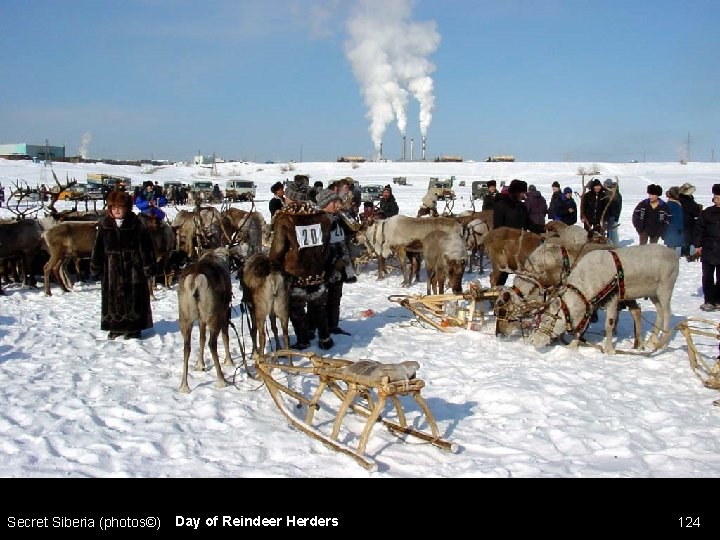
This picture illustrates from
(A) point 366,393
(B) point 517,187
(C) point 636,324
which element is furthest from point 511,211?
(A) point 366,393

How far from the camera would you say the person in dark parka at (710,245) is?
8930mm

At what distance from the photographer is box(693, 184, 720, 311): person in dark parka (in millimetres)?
8930

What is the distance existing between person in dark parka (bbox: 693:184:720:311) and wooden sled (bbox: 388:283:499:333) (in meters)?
3.34

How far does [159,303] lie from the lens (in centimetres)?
985

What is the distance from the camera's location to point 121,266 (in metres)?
7.55

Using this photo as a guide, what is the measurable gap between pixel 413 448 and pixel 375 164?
69971 millimetres

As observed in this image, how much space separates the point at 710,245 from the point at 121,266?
8.11 m

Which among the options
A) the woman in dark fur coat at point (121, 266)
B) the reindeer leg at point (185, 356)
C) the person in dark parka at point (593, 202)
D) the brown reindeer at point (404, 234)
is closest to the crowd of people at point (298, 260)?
the woman in dark fur coat at point (121, 266)

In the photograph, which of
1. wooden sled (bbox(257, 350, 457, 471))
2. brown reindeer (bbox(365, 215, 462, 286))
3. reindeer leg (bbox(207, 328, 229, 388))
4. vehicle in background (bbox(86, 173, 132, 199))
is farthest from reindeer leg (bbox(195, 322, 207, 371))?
vehicle in background (bbox(86, 173, 132, 199))

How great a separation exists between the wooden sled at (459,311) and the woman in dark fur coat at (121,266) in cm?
318

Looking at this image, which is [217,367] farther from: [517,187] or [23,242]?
[23,242]

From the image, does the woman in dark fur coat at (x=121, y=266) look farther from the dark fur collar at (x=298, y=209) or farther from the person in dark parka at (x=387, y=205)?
the person in dark parka at (x=387, y=205)

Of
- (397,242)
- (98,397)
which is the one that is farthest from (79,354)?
(397,242)
